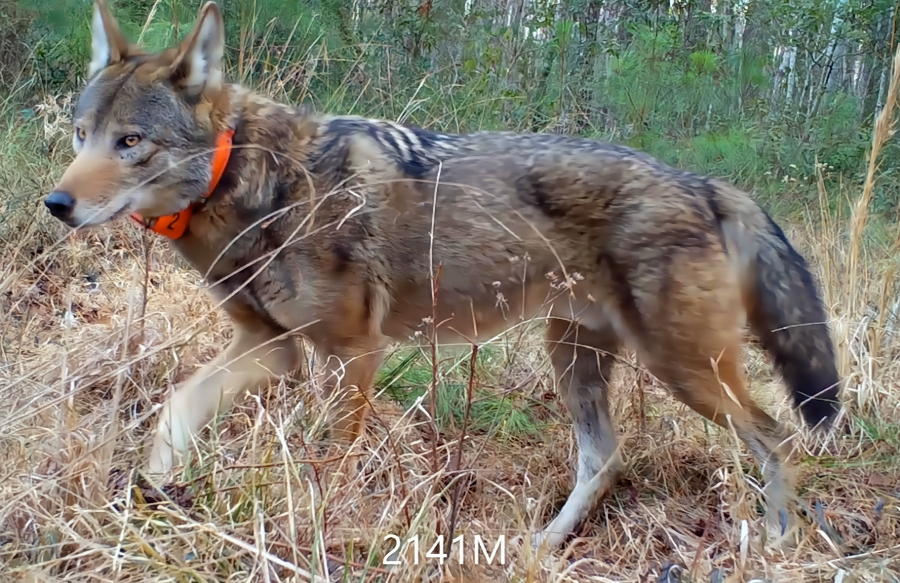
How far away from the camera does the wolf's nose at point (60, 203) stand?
2.47 metres

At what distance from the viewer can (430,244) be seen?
8.83 ft

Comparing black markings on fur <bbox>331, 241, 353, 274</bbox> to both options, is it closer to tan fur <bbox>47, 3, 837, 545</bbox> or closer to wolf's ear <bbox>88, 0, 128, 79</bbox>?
tan fur <bbox>47, 3, 837, 545</bbox>

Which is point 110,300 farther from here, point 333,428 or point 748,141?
point 748,141

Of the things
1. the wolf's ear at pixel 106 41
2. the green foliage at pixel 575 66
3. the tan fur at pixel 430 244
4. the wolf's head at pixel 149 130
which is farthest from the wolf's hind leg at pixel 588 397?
the green foliage at pixel 575 66

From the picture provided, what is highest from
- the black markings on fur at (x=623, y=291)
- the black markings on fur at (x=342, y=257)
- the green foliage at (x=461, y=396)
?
the black markings on fur at (x=342, y=257)

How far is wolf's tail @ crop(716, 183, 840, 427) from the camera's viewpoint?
2.84 metres

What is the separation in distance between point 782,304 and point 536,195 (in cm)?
101

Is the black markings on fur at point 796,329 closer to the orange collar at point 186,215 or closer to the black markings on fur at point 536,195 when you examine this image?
the black markings on fur at point 536,195

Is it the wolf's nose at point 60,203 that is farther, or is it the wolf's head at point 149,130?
the wolf's head at point 149,130

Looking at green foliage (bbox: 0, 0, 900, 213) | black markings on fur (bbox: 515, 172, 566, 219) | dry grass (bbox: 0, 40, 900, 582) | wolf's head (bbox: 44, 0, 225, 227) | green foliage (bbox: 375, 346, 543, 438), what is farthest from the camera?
green foliage (bbox: 0, 0, 900, 213)

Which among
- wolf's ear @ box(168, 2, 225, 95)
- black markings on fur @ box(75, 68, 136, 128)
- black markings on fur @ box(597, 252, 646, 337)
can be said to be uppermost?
wolf's ear @ box(168, 2, 225, 95)

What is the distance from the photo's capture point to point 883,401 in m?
3.45

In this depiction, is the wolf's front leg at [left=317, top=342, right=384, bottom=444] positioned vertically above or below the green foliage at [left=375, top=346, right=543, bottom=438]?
above

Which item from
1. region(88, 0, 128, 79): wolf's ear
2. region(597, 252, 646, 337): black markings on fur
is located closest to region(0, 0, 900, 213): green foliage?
region(88, 0, 128, 79): wolf's ear
